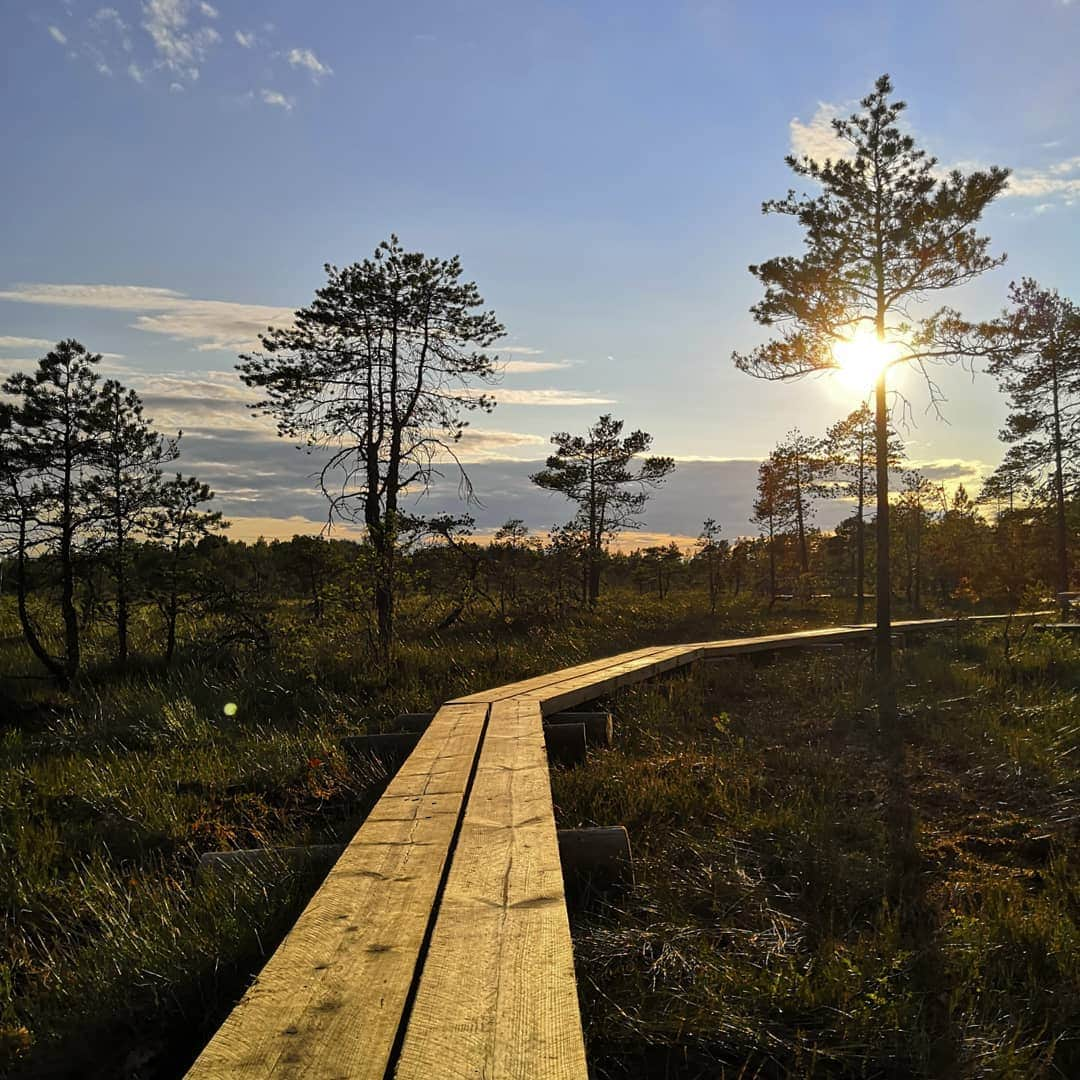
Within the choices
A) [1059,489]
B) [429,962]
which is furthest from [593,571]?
[429,962]

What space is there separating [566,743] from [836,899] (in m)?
2.32

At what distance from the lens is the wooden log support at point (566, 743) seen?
5449 millimetres

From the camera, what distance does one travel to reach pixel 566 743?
549 cm

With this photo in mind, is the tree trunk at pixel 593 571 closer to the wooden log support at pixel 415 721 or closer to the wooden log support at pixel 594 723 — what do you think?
the wooden log support at pixel 594 723

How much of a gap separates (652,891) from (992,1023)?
4.35 ft

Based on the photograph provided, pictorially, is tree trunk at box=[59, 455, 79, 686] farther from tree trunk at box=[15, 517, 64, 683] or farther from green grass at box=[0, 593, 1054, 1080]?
green grass at box=[0, 593, 1054, 1080]

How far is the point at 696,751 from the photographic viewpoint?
593 centimetres

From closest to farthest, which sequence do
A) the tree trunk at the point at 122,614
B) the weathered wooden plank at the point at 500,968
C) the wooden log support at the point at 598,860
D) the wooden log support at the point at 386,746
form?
the weathered wooden plank at the point at 500,968, the wooden log support at the point at 598,860, the wooden log support at the point at 386,746, the tree trunk at the point at 122,614

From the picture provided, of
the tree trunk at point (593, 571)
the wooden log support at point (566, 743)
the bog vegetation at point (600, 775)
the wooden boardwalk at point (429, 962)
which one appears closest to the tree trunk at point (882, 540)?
the bog vegetation at point (600, 775)

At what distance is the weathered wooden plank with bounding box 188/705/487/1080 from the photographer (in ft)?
5.27

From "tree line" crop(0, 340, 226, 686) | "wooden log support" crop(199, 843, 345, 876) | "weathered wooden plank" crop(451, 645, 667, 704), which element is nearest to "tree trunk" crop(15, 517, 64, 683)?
"tree line" crop(0, 340, 226, 686)

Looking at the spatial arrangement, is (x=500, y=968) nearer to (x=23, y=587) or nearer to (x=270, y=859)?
(x=270, y=859)

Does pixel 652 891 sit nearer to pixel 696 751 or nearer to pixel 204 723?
pixel 696 751

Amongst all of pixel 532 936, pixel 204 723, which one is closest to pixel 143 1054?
pixel 532 936
